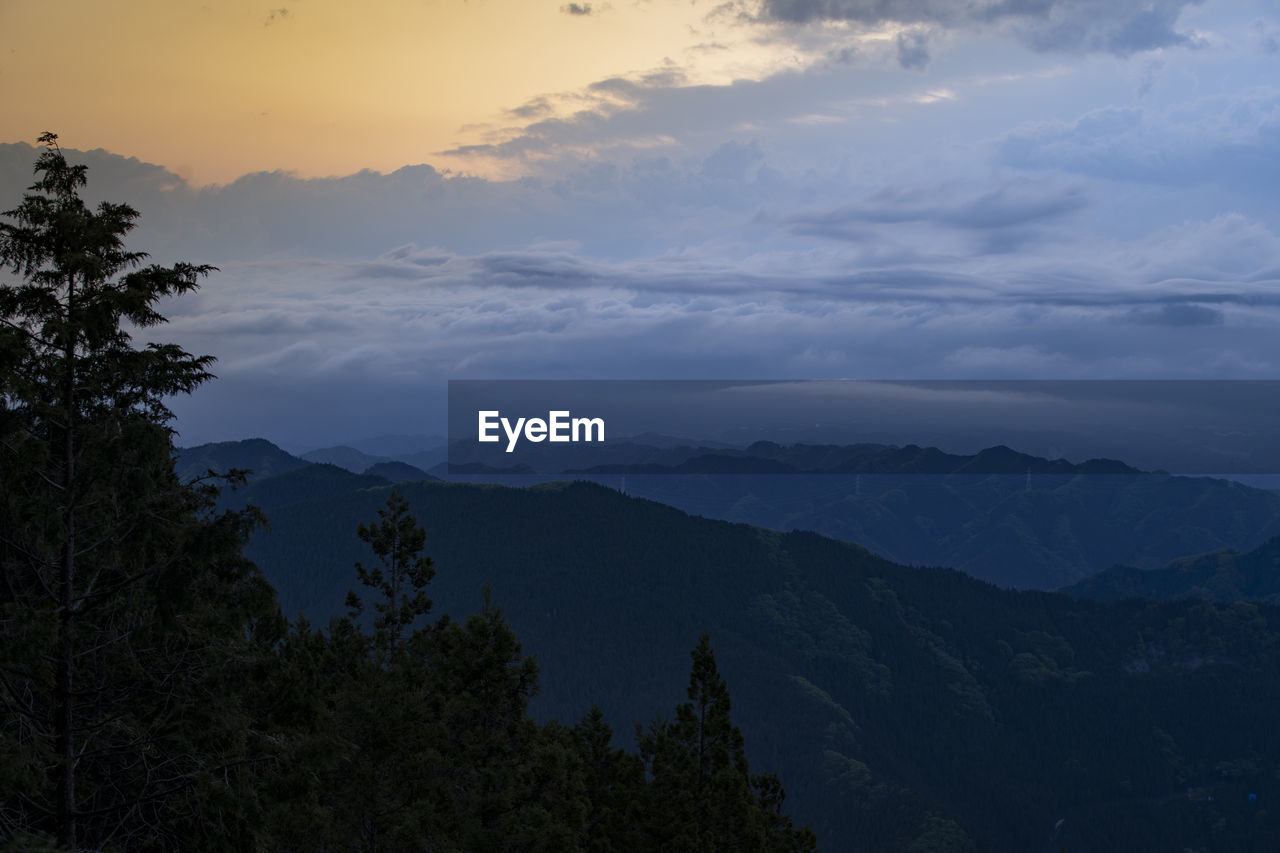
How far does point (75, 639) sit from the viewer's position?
20469 millimetres

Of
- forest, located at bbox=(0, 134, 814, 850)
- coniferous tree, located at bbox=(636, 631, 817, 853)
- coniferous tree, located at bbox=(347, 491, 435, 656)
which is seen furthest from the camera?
coniferous tree, located at bbox=(347, 491, 435, 656)

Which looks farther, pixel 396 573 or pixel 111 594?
pixel 396 573

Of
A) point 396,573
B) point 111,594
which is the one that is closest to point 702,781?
point 396,573

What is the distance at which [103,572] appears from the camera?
22.0m

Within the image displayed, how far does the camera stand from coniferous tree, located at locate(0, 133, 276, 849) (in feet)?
66.2

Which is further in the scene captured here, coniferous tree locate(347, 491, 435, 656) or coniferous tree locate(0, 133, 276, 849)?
coniferous tree locate(347, 491, 435, 656)

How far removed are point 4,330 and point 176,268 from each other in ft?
13.3

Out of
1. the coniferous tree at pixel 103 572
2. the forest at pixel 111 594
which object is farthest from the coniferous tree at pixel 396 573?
the coniferous tree at pixel 103 572

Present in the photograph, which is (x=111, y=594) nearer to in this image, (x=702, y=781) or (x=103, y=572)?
(x=103, y=572)

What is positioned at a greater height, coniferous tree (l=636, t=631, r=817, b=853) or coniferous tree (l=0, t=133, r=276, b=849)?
coniferous tree (l=0, t=133, r=276, b=849)

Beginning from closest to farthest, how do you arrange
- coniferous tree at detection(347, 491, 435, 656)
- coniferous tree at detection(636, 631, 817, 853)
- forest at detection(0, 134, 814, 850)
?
Answer: 1. forest at detection(0, 134, 814, 850)
2. coniferous tree at detection(636, 631, 817, 853)
3. coniferous tree at detection(347, 491, 435, 656)

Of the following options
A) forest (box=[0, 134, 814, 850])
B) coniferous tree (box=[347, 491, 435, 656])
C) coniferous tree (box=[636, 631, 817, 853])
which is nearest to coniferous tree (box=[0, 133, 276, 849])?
forest (box=[0, 134, 814, 850])

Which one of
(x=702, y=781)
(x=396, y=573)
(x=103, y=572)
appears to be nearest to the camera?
(x=103, y=572)

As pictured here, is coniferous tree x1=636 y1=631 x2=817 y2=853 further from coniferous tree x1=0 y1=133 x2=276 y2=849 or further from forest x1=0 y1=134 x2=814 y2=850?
coniferous tree x1=0 y1=133 x2=276 y2=849
